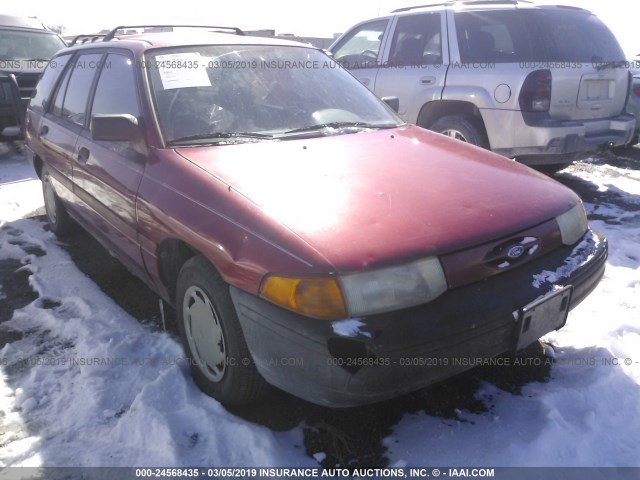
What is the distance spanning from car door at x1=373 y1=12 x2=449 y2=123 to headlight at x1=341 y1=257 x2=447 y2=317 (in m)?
3.97

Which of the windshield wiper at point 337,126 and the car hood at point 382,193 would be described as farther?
the windshield wiper at point 337,126

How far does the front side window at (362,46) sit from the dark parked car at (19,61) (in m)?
4.19

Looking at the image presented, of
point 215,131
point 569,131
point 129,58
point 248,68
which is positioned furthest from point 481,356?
point 569,131

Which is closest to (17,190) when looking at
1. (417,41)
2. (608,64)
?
(417,41)

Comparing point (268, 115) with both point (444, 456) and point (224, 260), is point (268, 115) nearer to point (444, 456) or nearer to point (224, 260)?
point (224, 260)

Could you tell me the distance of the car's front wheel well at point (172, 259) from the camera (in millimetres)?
2516

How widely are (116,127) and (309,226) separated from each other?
4.36 feet

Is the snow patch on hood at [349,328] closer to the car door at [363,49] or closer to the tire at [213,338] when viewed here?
the tire at [213,338]

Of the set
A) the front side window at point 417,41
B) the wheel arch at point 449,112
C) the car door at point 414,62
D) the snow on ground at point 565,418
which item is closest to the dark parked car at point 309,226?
the snow on ground at point 565,418

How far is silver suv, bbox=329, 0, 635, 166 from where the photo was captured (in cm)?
481

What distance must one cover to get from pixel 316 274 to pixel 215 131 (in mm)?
1265

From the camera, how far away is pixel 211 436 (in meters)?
2.19

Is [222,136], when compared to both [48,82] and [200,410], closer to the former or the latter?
[200,410]

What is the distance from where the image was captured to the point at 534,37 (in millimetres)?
4969
